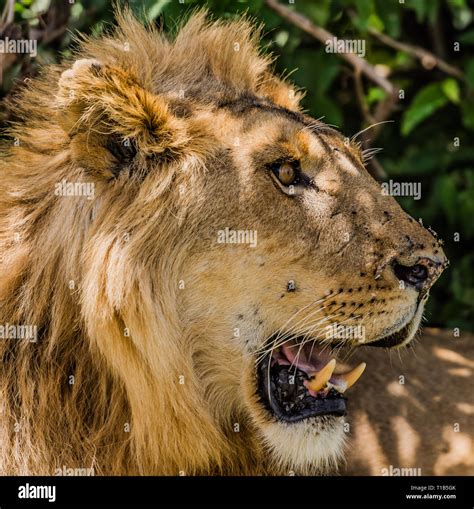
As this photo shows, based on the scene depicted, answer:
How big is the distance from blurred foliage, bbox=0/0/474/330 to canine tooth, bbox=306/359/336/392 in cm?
139

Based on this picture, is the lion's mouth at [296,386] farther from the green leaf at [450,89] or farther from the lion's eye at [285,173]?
the green leaf at [450,89]

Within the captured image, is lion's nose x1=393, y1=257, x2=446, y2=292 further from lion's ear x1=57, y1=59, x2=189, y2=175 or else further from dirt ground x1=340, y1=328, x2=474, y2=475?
dirt ground x1=340, y1=328, x2=474, y2=475

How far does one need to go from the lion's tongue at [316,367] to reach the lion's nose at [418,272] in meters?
0.33

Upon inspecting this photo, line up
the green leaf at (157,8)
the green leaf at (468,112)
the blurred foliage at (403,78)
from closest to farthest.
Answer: the green leaf at (157,8) < the blurred foliage at (403,78) < the green leaf at (468,112)

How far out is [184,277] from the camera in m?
2.94

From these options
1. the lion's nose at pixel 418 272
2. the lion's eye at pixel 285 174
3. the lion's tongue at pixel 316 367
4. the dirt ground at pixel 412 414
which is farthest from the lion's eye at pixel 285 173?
the dirt ground at pixel 412 414

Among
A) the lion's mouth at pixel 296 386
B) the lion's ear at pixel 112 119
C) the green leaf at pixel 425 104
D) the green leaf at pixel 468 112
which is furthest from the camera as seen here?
Result: the green leaf at pixel 468 112

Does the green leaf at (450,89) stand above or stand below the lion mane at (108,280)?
above

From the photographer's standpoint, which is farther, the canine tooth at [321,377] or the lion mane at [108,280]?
the canine tooth at [321,377]

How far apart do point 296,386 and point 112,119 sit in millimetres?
990

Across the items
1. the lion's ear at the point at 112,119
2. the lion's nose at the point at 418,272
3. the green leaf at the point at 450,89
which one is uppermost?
the green leaf at the point at 450,89

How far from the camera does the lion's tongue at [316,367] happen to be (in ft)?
9.95

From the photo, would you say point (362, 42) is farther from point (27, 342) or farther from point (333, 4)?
point (27, 342)

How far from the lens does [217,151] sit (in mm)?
2998
